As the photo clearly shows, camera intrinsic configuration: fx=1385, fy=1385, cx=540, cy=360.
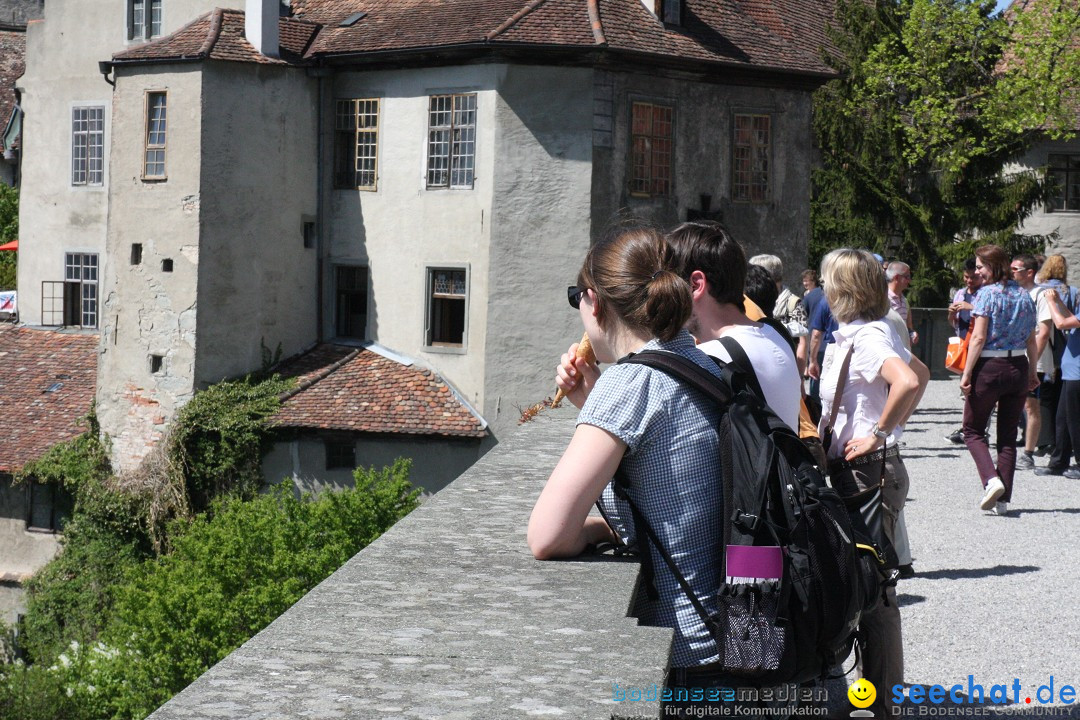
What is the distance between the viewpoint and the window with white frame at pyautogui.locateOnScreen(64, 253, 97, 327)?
1399 inches

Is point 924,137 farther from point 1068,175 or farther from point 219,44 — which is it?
point 219,44

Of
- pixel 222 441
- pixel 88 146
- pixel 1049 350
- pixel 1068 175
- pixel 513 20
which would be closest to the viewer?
pixel 1049 350

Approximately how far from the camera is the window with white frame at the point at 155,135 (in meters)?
29.2

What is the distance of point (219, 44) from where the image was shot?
1136 inches

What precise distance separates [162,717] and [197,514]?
87.9 ft

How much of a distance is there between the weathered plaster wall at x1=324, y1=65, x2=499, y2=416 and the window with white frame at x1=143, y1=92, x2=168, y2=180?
3.48 metres

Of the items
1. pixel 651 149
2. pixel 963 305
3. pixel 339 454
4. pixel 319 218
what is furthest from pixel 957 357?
pixel 319 218

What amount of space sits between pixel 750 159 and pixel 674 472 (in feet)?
87.7

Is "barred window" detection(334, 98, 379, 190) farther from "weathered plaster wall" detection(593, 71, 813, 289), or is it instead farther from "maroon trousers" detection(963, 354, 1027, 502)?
"maroon trousers" detection(963, 354, 1027, 502)

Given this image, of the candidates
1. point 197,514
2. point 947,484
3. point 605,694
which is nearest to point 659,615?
point 605,694

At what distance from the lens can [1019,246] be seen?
37.0 m

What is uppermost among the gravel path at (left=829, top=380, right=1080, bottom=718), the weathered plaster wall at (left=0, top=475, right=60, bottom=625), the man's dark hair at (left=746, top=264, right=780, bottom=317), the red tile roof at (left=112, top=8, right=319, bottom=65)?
the red tile roof at (left=112, top=8, right=319, bottom=65)

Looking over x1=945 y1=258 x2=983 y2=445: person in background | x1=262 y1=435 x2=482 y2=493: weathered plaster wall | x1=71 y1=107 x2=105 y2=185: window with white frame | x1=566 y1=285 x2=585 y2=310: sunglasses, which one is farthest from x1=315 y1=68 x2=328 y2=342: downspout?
x1=566 y1=285 x2=585 y2=310: sunglasses

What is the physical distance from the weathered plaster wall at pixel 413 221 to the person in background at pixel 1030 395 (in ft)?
49.0
